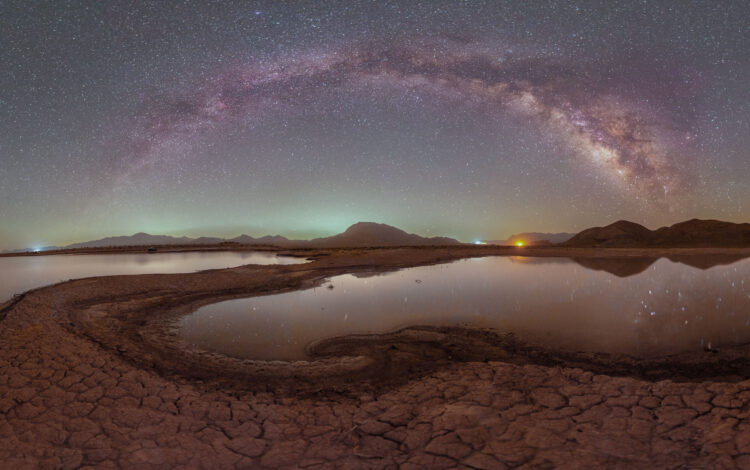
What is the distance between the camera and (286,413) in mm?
4945

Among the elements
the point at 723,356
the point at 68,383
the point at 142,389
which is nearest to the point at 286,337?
the point at 142,389

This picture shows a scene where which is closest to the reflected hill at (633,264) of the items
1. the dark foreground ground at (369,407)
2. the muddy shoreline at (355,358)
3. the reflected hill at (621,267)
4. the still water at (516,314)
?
the reflected hill at (621,267)

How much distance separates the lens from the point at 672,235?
69688 millimetres

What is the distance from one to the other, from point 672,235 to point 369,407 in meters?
86.6

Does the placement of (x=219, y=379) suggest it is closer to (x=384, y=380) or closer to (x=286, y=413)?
(x=286, y=413)

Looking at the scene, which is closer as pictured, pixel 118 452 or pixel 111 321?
pixel 118 452

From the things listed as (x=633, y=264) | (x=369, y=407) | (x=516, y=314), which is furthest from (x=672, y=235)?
(x=369, y=407)

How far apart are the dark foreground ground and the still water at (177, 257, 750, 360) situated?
91 centimetres

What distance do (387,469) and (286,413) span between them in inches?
72.7

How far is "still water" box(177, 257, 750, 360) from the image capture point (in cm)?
803

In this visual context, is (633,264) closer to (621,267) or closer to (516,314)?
(621,267)

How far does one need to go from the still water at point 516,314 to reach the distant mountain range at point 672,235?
58.2 meters

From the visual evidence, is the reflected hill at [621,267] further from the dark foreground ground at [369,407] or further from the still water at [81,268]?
the still water at [81,268]

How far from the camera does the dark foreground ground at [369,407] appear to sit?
12.6 ft
